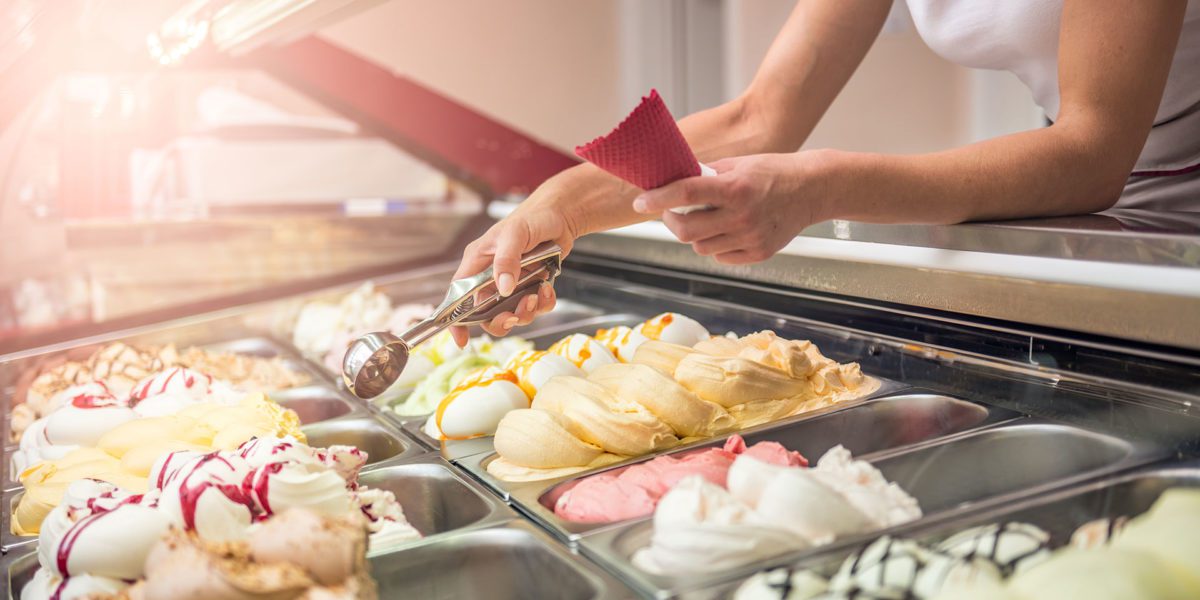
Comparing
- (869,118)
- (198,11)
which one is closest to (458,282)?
(198,11)

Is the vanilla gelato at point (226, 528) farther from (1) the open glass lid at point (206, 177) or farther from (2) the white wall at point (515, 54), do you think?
(2) the white wall at point (515, 54)

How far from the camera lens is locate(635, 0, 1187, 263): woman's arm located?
3.40 ft

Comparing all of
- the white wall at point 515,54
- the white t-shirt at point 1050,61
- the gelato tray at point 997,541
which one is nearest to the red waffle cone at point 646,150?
the gelato tray at point 997,541

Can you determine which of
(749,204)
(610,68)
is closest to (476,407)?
(749,204)

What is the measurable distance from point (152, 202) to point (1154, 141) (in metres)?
2.22

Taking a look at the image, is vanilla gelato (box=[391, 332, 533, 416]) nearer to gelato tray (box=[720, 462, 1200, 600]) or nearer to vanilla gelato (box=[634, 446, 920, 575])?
vanilla gelato (box=[634, 446, 920, 575])

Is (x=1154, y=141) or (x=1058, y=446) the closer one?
(x=1058, y=446)

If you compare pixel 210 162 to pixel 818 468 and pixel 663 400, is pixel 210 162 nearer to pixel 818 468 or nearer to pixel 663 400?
pixel 663 400

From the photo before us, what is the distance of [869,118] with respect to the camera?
17.1 ft

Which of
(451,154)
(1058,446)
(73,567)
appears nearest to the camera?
(73,567)

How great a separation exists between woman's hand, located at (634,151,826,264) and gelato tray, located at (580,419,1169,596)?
0.86 ft

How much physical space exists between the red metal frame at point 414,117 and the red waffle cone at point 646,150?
1.75 m

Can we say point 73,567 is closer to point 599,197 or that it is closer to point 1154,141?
point 599,197

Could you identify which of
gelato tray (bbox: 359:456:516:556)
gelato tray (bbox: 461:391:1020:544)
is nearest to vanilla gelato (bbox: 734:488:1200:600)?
gelato tray (bbox: 461:391:1020:544)
